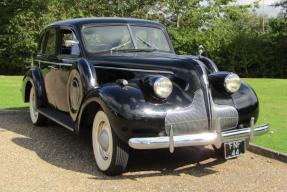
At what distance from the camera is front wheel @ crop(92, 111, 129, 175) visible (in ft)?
17.7

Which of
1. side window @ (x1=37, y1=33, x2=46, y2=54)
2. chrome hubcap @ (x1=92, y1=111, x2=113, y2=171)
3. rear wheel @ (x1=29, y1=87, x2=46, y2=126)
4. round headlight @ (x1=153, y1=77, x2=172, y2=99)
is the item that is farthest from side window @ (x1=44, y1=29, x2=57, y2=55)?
round headlight @ (x1=153, y1=77, x2=172, y2=99)

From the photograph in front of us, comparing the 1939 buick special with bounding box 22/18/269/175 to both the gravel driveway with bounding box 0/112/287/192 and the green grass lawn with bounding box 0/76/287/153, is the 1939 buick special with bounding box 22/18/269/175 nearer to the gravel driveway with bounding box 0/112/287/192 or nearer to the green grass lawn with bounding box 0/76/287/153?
the gravel driveway with bounding box 0/112/287/192

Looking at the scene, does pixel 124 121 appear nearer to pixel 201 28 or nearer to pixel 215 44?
pixel 215 44

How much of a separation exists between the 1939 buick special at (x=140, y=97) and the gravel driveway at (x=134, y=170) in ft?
0.94

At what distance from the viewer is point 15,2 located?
26.8m

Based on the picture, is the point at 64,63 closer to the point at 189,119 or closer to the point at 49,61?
the point at 49,61

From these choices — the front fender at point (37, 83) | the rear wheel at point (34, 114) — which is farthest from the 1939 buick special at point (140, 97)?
the rear wheel at point (34, 114)

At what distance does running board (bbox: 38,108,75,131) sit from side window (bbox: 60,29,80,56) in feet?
3.15

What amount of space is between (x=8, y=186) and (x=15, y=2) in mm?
23307

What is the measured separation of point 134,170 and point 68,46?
7.90 feet

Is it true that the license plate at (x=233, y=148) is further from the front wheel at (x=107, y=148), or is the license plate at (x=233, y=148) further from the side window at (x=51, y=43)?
the side window at (x=51, y=43)

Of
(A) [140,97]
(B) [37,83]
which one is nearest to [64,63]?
(B) [37,83]

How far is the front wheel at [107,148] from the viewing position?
17.7 ft

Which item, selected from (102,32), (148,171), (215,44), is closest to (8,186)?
(148,171)
